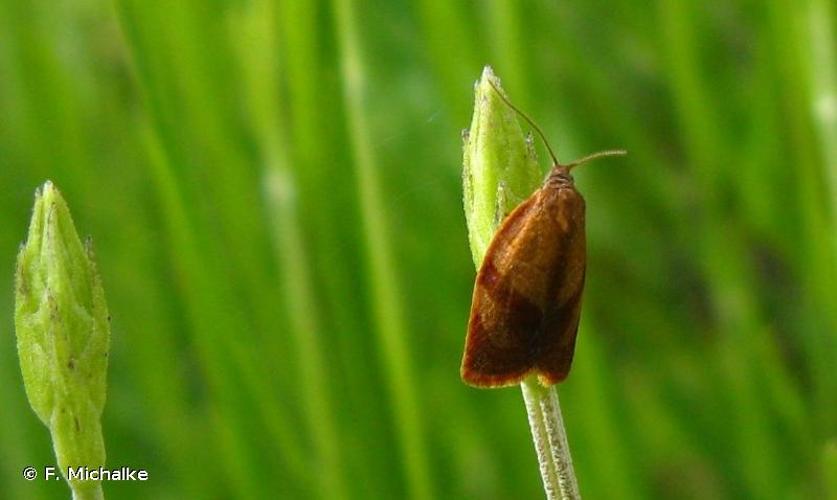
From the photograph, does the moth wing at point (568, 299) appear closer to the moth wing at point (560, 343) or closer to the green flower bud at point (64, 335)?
the moth wing at point (560, 343)

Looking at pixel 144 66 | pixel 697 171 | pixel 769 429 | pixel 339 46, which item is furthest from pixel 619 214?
pixel 144 66

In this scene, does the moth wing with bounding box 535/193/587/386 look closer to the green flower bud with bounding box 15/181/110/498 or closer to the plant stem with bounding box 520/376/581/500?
the plant stem with bounding box 520/376/581/500

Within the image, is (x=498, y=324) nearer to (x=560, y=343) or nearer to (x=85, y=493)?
(x=560, y=343)

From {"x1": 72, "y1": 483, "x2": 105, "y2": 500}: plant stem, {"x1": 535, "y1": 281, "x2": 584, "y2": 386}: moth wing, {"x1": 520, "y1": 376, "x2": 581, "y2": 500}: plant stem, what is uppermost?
{"x1": 535, "y1": 281, "x2": 584, "y2": 386}: moth wing

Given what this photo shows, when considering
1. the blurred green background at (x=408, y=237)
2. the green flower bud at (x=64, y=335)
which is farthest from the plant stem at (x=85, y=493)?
the blurred green background at (x=408, y=237)

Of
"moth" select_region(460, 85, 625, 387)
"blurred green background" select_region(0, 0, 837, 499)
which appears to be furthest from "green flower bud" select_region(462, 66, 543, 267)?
"blurred green background" select_region(0, 0, 837, 499)

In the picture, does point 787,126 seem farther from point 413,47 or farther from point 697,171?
point 413,47
